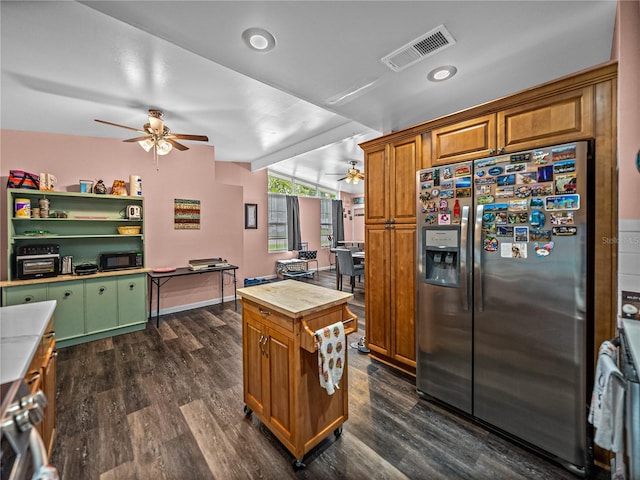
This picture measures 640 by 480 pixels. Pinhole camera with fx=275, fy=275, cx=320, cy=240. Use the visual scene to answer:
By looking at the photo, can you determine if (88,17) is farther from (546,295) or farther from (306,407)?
(546,295)

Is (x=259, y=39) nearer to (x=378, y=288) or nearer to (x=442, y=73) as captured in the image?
(x=442, y=73)

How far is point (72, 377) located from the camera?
2568 millimetres

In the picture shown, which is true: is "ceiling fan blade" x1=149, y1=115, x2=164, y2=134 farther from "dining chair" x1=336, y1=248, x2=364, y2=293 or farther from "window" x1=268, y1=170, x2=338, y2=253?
"window" x1=268, y1=170, x2=338, y2=253

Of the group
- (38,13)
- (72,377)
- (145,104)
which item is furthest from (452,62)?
(72,377)

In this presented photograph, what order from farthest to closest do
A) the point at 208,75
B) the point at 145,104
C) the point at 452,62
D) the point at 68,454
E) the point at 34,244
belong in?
the point at 34,244, the point at 145,104, the point at 208,75, the point at 452,62, the point at 68,454

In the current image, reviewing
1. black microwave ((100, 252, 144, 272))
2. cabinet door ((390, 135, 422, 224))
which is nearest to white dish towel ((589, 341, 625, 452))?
cabinet door ((390, 135, 422, 224))

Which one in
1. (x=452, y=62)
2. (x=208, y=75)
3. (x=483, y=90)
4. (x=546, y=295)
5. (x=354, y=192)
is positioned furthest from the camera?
(x=354, y=192)

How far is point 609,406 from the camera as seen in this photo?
1.10m

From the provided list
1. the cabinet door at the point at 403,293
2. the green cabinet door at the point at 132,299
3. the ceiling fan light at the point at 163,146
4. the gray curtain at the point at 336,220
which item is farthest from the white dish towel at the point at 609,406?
the gray curtain at the point at 336,220

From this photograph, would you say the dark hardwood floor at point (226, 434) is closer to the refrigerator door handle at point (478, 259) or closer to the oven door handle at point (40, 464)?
the refrigerator door handle at point (478, 259)

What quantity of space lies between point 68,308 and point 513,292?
14.5 ft

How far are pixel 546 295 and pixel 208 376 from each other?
2742 mm

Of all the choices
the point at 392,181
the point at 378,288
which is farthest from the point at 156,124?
the point at 378,288

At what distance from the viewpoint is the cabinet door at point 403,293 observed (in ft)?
8.04
